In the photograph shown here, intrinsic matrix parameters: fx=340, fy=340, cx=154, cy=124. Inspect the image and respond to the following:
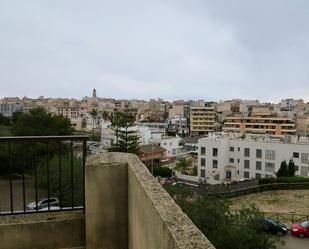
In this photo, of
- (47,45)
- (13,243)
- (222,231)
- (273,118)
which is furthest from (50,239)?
(273,118)

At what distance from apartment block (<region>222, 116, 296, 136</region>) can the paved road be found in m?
44.1

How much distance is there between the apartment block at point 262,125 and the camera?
183 ft

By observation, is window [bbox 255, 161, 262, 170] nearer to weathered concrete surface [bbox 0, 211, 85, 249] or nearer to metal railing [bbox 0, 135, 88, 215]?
metal railing [bbox 0, 135, 88, 215]

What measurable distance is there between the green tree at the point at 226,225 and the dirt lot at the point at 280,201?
31.6 feet

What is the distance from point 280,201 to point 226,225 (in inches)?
531

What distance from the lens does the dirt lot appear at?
769 inches

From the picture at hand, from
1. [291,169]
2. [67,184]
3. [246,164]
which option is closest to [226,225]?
[67,184]

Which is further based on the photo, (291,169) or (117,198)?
(291,169)

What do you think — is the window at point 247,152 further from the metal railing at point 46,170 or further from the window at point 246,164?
the metal railing at point 46,170

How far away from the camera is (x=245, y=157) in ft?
108

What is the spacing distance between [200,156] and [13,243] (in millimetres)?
32031

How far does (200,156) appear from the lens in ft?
112

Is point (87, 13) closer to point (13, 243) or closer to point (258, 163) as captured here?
point (13, 243)

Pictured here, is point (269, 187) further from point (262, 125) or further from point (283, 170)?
point (262, 125)
